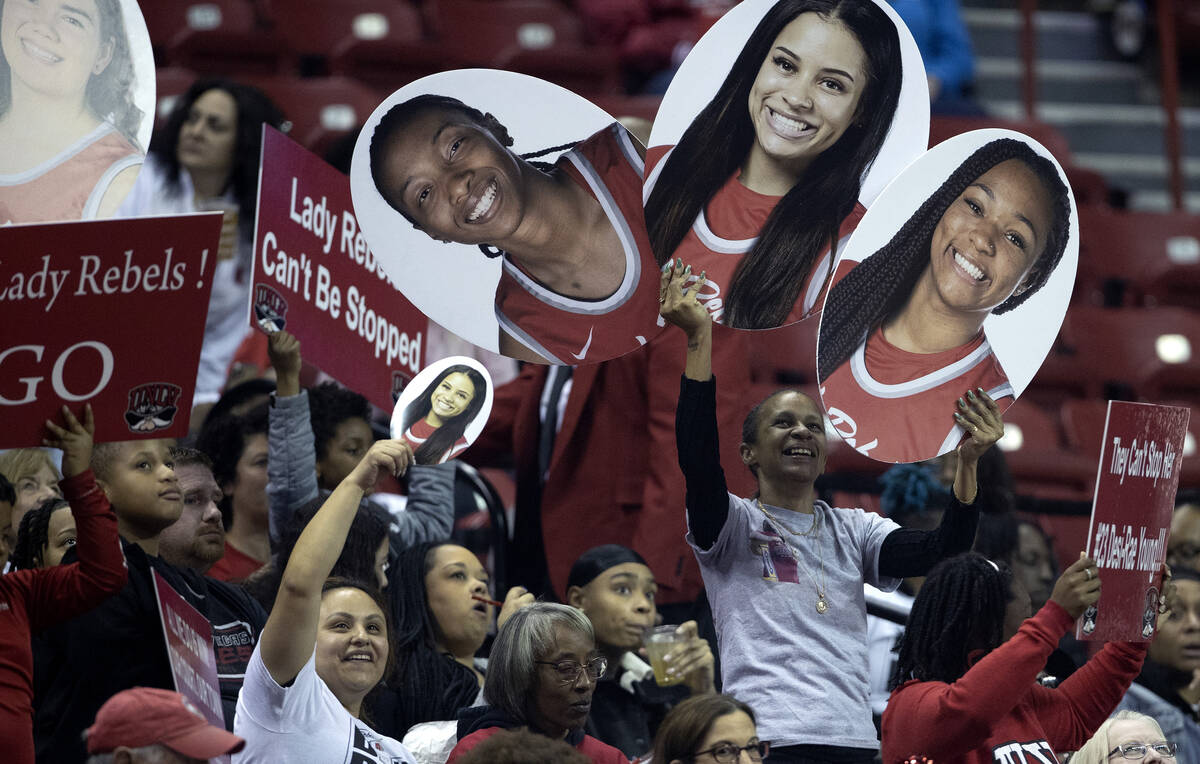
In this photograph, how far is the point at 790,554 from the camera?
3594 mm

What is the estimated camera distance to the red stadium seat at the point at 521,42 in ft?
25.6

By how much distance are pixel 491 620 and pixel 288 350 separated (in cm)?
88

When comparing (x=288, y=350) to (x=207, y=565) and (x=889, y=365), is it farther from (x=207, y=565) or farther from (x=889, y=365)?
(x=889, y=365)

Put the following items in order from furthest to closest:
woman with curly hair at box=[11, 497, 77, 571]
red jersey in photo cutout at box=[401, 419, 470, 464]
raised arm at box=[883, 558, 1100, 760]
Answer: woman with curly hair at box=[11, 497, 77, 571]
red jersey in photo cutout at box=[401, 419, 470, 464]
raised arm at box=[883, 558, 1100, 760]

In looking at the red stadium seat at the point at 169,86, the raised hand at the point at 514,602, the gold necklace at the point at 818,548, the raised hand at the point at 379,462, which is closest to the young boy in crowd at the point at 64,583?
the raised hand at the point at 379,462

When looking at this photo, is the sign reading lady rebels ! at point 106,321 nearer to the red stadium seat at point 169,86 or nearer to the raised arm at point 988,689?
the raised arm at point 988,689

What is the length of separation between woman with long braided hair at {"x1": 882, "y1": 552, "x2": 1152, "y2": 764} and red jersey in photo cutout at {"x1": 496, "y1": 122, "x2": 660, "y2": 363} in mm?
792

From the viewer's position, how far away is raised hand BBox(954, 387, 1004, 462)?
3.56 meters

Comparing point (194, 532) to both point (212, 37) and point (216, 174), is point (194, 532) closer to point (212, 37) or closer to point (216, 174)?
point (216, 174)

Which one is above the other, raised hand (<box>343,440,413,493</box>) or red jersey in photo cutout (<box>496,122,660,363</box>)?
red jersey in photo cutout (<box>496,122,660,363</box>)

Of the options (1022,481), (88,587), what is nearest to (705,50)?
(88,587)

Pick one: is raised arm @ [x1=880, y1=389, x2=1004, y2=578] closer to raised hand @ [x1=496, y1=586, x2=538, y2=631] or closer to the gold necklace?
the gold necklace

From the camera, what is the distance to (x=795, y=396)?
12.2ft

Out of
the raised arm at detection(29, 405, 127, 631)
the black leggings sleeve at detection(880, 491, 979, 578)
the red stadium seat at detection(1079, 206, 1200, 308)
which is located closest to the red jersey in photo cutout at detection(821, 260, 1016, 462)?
the black leggings sleeve at detection(880, 491, 979, 578)
